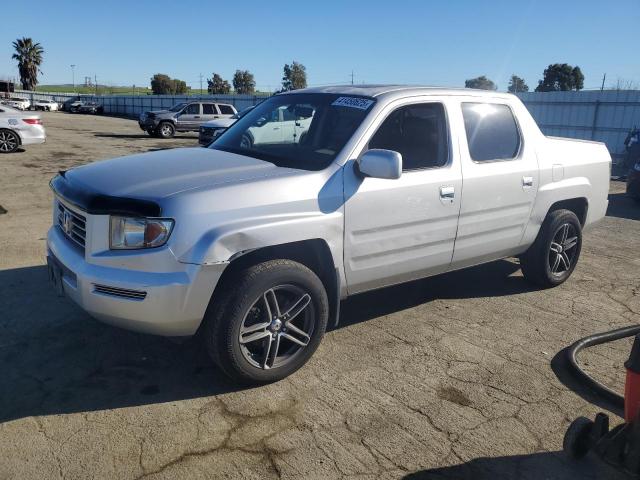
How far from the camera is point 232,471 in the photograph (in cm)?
275

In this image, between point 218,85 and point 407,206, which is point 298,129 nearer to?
point 407,206

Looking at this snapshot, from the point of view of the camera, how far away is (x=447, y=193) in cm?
423

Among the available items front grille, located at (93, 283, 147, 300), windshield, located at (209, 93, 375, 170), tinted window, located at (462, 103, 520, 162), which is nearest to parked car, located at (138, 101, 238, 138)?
windshield, located at (209, 93, 375, 170)

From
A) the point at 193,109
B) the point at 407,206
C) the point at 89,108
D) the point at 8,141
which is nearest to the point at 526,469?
the point at 407,206

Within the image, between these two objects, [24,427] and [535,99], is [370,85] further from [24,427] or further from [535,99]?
[535,99]

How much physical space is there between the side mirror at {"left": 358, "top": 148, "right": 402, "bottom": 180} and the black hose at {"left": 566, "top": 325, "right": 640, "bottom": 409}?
1.79 m

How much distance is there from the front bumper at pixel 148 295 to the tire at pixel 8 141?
1408 centimetres

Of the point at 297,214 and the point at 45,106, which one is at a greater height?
the point at 45,106

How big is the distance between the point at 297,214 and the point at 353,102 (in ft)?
3.82

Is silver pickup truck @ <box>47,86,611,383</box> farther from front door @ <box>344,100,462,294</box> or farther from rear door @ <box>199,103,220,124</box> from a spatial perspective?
rear door @ <box>199,103,220,124</box>

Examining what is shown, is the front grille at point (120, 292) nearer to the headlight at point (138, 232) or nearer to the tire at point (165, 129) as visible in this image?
the headlight at point (138, 232)

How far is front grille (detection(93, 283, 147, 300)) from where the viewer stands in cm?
307

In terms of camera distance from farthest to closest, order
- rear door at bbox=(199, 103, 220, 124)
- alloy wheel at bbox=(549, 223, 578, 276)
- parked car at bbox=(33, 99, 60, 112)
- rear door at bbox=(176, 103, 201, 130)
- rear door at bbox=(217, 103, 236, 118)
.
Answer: parked car at bbox=(33, 99, 60, 112)
rear door at bbox=(217, 103, 236, 118)
rear door at bbox=(199, 103, 220, 124)
rear door at bbox=(176, 103, 201, 130)
alloy wheel at bbox=(549, 223, 578, 276)

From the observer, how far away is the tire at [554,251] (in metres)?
5.27
